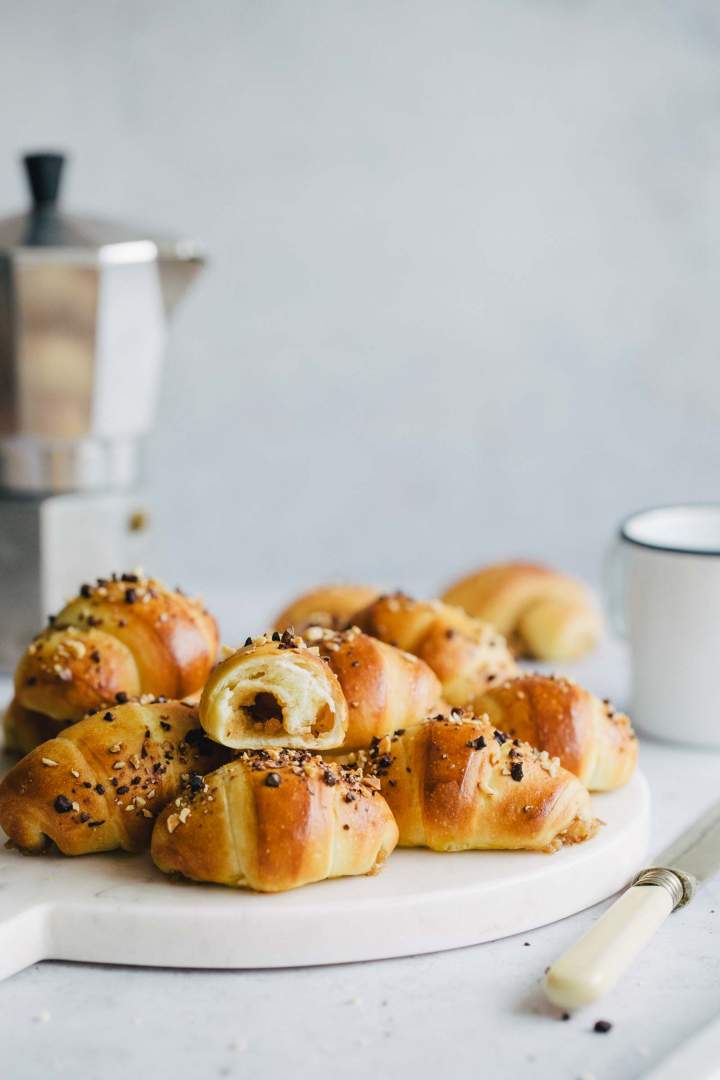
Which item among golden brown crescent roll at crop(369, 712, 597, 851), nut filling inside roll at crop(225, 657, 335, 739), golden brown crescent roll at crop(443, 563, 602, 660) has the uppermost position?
nut filling inside roll at crop(225, 657, 335, 739)

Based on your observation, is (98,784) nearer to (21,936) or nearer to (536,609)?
(21,936)

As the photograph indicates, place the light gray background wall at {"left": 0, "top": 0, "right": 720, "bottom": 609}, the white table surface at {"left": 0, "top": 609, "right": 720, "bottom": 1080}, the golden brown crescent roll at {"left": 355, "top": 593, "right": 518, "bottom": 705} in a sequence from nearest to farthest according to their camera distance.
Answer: the white table surface at {"left": 0, "top": 609, "right": 720, "bottom": 1080}
the golden brown crescent roll at {"left": 355, "top": 593, "right": 518, "bottom": 705}
the light gray background wall at {"left": 0, "top": 0, "right": 720, "bottom": 609}

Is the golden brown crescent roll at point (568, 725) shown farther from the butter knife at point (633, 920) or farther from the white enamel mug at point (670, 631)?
the white enamel mug at point (670, 631)

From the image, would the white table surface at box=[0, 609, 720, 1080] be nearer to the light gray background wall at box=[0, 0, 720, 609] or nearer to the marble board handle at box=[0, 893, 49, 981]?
the marble board handle at box=[0, 893, 49, 981]

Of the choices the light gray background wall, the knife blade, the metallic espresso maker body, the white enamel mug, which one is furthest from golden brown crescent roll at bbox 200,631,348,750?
the light gray background wall

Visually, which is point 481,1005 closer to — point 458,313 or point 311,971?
point 311,971

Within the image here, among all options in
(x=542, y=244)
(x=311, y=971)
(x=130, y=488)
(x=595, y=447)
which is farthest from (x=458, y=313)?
(x=311, y=971)

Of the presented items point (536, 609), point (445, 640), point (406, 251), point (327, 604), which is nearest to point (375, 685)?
point (445, 640)
